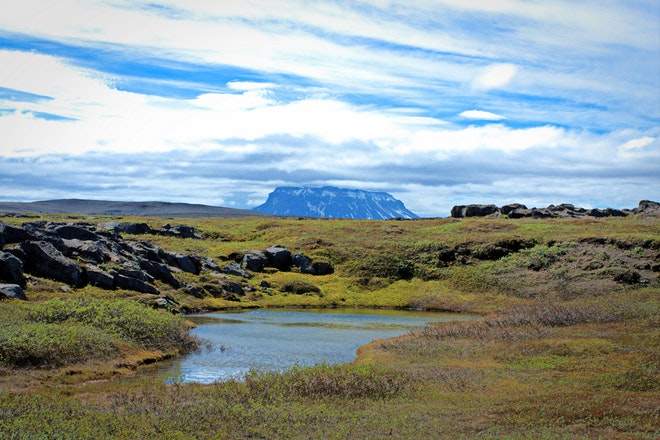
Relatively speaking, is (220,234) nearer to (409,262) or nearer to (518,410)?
(409,262)

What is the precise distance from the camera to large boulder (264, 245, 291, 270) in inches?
4306

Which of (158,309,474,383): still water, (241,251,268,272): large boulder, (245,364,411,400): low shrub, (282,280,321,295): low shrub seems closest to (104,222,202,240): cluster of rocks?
(241,251,268,272): large boulder

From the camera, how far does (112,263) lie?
246 ft

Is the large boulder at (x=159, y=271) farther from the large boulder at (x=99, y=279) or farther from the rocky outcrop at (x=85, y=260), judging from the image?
the large boulder at (x=99, y=279)

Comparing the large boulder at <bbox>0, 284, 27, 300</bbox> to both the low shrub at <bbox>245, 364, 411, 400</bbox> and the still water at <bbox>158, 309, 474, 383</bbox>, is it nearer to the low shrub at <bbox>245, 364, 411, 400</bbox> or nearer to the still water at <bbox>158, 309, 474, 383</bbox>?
the still water at <bbox>158, 309, 474, 383</bbox>

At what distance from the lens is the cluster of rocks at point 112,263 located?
6406cm

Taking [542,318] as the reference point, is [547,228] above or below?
above

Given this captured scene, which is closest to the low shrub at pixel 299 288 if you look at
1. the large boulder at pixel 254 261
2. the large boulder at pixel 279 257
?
the large boulder at pixel 254 261

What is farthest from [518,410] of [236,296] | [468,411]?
[236,296]

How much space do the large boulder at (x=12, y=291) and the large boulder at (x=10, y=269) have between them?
132 inches

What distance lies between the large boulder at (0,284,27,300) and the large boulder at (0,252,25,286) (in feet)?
11.0

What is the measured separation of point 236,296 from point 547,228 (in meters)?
74.3

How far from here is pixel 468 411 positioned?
2795 centimetres

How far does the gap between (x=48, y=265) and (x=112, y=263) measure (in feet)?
34.9
